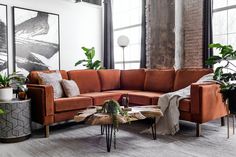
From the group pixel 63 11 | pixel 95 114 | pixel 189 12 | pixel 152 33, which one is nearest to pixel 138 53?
pixel 152 33

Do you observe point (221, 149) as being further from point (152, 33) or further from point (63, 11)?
point (63, 11)

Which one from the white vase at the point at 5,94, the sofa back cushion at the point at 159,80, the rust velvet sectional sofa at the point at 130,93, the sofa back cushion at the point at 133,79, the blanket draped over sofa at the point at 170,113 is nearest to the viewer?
the white vase at the point at 5,94

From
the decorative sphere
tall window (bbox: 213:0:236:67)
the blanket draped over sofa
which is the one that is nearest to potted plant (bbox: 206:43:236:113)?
the blanket draped over sofa

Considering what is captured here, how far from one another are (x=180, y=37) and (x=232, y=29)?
3.26ft

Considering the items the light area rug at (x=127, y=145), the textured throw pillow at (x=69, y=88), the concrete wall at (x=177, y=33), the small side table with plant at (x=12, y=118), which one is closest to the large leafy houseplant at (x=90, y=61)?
the concrete wall at (x=177, y=33)

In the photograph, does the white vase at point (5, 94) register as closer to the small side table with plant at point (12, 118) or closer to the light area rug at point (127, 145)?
the small side table with plant at point (12, 118)

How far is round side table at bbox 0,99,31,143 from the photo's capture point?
307 centimetres

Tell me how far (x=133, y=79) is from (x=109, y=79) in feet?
1.68

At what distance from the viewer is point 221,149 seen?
2732mm

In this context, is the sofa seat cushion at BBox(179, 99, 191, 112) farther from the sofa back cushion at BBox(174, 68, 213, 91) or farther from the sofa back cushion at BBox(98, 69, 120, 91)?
the sofa back cushion at BBox(98, 69, 120, 91)

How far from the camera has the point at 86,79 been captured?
15.3 ft

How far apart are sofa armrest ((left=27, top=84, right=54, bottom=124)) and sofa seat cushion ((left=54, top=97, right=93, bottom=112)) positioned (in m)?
0.11

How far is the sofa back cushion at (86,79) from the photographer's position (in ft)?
14.9

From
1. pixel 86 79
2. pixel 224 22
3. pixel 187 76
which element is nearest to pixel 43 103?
pixel 86 79
